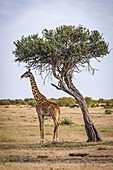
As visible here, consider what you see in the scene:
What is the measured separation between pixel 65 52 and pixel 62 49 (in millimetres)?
254

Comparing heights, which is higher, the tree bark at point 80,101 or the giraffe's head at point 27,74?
the giraffe's head at point 27,74

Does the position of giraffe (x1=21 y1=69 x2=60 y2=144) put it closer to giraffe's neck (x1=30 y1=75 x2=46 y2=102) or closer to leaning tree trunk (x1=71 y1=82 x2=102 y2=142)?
giraffe's neck (x1=30 y1=75 x2=46 y2=102)

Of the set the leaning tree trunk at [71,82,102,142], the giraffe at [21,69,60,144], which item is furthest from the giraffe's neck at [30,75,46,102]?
the leaning tree trunk at [71,82,102,142]

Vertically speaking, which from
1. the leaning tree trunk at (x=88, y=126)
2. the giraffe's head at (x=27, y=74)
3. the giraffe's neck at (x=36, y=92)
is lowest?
the leaning tree trunk at (x=88, y=126)

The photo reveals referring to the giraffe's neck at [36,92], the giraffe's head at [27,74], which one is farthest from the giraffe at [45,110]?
the giraffe's head at [27,74]

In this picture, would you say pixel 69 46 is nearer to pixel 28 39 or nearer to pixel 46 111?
pixel 28 39

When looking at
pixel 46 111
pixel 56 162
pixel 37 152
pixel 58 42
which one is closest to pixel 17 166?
pixel 56 162

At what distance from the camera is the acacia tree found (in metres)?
16.6

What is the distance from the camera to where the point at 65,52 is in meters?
16.8

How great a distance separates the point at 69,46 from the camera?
667 inches

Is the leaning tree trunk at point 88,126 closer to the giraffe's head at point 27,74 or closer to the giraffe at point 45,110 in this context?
the giraffe at point 45,110

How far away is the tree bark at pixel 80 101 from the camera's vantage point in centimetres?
1689

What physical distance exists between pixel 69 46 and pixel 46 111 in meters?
4.05

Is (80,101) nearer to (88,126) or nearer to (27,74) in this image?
(88,126)
